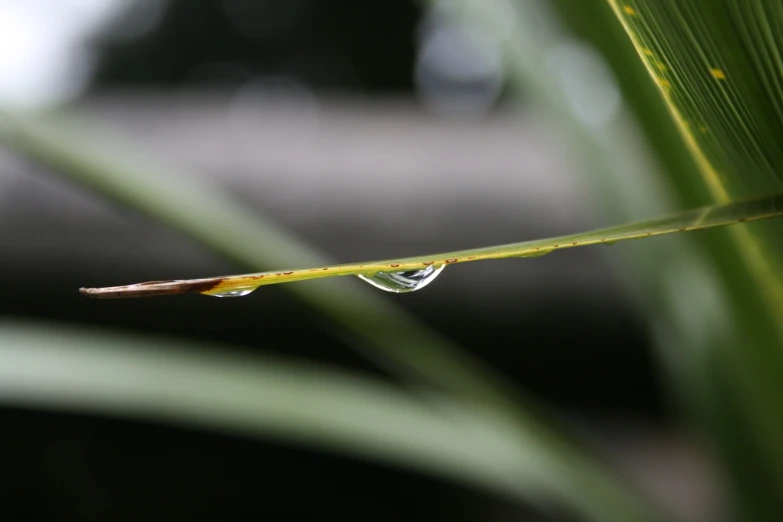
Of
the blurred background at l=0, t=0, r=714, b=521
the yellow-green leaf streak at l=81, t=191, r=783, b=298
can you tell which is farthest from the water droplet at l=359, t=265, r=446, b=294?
the blurred background at l=0, t=0, r=714, b=521

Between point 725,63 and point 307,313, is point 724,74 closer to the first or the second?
point 725,63

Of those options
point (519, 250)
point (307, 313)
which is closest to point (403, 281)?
point (519, 250)

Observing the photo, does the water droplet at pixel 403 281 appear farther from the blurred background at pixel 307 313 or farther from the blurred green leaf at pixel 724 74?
the blurred background at pixel 307 313

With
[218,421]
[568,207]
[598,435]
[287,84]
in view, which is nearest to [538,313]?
[568,207]

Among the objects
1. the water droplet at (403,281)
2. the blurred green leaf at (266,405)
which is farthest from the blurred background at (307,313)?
the water droplet at (403,281)

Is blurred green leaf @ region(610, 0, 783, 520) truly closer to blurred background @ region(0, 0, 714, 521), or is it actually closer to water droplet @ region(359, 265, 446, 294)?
water droplet @ region(359, 265, 446, 294)
